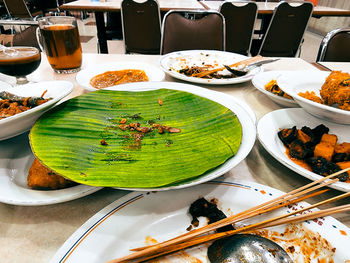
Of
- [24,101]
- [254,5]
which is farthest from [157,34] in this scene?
[24,101]

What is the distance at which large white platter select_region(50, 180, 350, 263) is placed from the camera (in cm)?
46

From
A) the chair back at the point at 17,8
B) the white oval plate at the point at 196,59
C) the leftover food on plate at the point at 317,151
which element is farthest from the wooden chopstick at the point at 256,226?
the chair back at the point at 17,8

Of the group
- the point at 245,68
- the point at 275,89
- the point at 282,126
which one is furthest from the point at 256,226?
the point at 245,68

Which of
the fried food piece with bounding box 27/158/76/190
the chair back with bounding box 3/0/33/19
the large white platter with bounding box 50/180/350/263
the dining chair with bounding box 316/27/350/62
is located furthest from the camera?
the chair back with bounding box 3/0/33/19

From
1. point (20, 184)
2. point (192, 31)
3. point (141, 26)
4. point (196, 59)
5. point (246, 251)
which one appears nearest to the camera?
point (246, 251)

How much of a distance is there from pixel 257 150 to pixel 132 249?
55 cm

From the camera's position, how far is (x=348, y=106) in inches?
32.3

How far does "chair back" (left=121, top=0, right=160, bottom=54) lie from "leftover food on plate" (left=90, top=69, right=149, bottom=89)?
6.90 feet

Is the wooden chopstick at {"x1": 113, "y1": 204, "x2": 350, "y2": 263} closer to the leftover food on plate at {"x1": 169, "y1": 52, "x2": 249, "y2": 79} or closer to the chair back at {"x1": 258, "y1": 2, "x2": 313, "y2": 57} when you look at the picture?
the leftover food on plate at {"x1": 169, "y1": 52, "x2": 249, "y2": 79}

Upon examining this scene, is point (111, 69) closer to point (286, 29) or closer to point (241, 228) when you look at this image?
point (241, 228)

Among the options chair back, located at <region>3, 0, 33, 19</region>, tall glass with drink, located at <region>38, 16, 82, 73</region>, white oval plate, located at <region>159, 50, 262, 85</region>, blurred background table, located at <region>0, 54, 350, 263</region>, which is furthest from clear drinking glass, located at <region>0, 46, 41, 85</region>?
chair back, located at <region>3, 0, 33, 19</region>

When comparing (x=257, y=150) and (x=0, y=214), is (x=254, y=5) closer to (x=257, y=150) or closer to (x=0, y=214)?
(x=257, y=150)

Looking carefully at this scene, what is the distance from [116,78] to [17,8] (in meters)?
6.40

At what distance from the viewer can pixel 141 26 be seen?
123 inches
